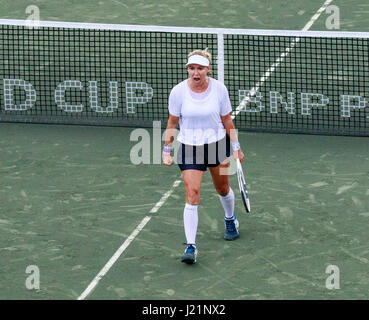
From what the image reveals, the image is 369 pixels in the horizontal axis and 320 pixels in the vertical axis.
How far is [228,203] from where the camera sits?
1303 centimetres

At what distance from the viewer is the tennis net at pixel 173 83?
17.4 meters

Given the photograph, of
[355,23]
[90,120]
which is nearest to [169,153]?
[90,120]

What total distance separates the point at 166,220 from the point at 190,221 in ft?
4.69

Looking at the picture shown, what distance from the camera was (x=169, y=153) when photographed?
41.2ft

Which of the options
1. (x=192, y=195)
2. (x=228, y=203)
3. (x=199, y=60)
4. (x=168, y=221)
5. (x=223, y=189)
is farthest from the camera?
(x=168, y=221)

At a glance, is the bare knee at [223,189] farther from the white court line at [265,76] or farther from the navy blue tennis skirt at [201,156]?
the white court line at [265,76]

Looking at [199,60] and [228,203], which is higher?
[199,60]

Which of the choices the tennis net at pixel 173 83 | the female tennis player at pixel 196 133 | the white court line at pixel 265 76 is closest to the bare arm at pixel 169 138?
the female tennis player at pixel 196 133

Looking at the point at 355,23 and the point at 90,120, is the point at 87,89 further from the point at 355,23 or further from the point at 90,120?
the point at 355,23

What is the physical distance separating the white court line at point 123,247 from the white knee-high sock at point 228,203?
3.74 feet

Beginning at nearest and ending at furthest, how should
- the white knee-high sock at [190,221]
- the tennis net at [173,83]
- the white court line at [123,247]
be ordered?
the white court line at [123,247], the white knee-high sock at [190,221], the tennis net at [173,83]

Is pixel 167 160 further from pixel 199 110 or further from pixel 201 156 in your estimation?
pixel 199 110

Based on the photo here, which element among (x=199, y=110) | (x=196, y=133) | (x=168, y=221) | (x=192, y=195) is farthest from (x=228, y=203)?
(x=199, y=110)

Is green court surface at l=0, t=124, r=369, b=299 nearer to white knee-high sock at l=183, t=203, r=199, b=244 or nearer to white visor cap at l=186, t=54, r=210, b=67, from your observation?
white knee-high sock at l=183, t=203, r=199, b=244
